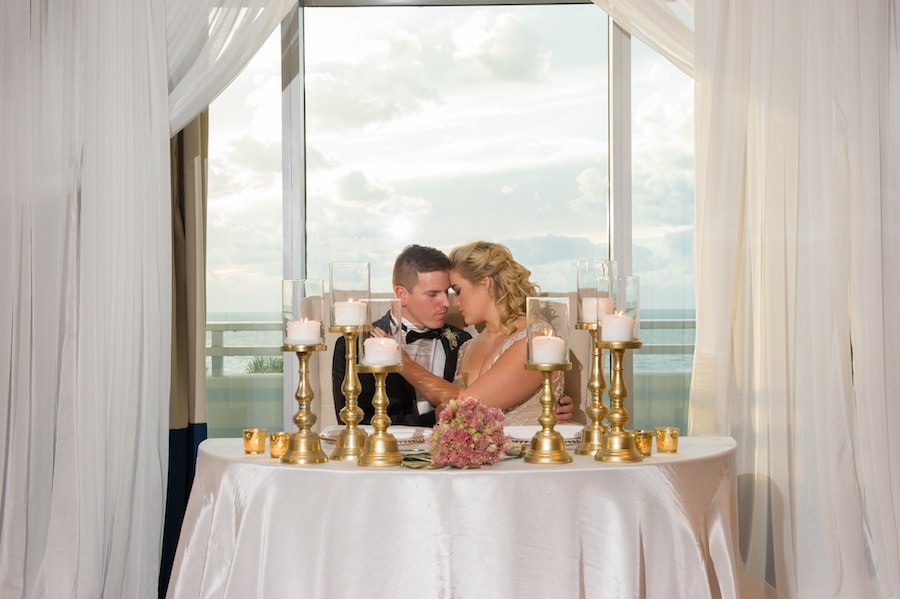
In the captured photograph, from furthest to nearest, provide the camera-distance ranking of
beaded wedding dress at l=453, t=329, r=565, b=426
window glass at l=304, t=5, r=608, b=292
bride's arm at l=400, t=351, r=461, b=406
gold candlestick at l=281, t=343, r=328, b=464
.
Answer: window glass at l=304, t=5, r=608, b=292, bride's arm at l=400, t=351, r=461, b=406, beaded wedding dress at l=453, t=329, r=565, b=426, gold candlestick at l=281, t=343, r=328, b=464

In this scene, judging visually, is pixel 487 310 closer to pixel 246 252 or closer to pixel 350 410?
pixel 350 410

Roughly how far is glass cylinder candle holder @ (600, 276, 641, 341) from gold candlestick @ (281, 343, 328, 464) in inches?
26.3

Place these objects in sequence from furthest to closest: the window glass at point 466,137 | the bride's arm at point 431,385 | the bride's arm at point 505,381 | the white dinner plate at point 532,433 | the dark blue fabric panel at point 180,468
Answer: the window glass at point 466,137
the dark blue fabric panel at point 180,468
the bride's arm at point 431,385
the bride's arm at point 505,381
the white dinner plate at point 532,433

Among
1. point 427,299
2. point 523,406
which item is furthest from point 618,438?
point 427,299

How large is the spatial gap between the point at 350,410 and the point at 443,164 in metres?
2.86

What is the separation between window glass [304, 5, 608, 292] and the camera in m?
4.56

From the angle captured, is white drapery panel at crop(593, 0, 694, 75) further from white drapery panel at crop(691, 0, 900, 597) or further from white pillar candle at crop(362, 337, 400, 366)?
white pillar candle at crop(362, 337, 400, 366)

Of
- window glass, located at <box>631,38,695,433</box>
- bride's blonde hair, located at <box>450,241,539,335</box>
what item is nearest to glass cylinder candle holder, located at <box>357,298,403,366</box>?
bride's blonde hair, located at <box>450,241,539,335</box>

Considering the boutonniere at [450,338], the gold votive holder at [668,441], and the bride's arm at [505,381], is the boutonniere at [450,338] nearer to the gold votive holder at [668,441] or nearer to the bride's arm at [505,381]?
the bride's arm at [505,381]

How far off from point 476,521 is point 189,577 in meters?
0.70

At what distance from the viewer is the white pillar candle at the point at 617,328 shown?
2225 millimetres

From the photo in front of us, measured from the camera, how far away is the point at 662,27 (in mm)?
3232

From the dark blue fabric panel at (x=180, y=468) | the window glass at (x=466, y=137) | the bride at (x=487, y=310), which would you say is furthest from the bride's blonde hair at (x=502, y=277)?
the window glass at (x=466, y=137)

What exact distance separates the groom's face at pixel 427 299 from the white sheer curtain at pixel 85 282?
31.6 inches
